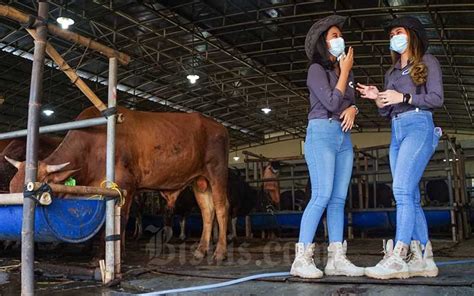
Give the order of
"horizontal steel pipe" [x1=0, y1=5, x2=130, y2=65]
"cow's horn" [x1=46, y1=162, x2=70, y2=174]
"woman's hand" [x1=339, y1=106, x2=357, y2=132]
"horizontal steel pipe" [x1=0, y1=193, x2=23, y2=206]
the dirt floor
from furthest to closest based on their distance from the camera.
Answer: "cow's horn" [x1=46, y1=162, x2=70, y2=174] < "woman's hand" [x1=339, y1=106, x2=357, y2=132] < "horizontal steel pipe" [x1=0, y1=5, x2=130, y2=65] < "horizontal steel pipe" [x1=0, y1=193, x2=23, y2=206] < the dirt floor

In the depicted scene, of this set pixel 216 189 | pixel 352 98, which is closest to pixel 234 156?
pixel 216 189

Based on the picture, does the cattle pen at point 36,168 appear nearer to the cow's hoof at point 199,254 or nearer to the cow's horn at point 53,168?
the cow's horn at point 53,168

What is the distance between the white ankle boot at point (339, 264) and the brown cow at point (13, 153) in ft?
14.7

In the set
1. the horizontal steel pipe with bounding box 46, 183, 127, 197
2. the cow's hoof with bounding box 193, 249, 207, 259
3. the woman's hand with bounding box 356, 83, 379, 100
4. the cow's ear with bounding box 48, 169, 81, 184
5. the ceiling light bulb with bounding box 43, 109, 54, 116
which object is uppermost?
the ceiling light bulb with bounding box 43, 109, 54, 116

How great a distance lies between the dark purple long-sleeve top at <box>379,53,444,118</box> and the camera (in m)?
3.59

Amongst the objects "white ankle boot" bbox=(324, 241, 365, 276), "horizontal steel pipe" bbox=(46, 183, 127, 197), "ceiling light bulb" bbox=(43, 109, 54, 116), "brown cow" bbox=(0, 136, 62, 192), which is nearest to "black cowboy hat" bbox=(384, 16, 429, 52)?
"white ankle boot" bbox=(324, 241, 365, 276)

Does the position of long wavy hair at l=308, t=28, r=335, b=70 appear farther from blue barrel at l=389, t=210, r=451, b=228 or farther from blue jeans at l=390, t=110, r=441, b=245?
blue barrel at l=389, t=210, r=451, b=228

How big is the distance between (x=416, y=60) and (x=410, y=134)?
0.56 m

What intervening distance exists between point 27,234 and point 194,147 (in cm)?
336

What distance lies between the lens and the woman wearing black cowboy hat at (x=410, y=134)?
3.56 metres

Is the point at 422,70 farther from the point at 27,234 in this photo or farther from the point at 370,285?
the point at 27,234

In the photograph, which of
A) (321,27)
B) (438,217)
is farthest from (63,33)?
(438,217)

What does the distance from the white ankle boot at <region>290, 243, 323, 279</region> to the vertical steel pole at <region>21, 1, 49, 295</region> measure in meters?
1.84

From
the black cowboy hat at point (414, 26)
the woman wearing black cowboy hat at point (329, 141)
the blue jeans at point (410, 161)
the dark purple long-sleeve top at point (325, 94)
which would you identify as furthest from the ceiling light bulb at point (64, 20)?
the blue jeans at point (410, 161)
